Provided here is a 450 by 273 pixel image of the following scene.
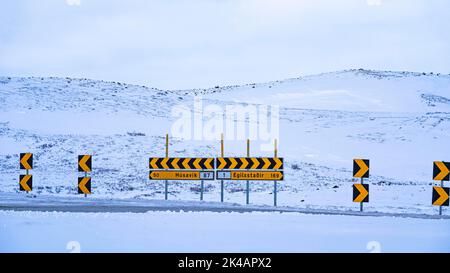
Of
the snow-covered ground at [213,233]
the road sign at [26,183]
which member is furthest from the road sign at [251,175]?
the snow-covered ground at [213,233]

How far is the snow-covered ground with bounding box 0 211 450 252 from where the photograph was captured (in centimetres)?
990

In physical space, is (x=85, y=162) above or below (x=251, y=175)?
above

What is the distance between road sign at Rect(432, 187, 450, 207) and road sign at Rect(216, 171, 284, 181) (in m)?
4.56

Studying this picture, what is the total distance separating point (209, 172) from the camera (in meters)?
22.0

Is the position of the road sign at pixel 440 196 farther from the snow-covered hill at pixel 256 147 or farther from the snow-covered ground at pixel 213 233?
the snow-covered ground at pixel 213 233

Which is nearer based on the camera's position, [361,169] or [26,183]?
[361,169]

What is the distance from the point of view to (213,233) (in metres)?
11.6

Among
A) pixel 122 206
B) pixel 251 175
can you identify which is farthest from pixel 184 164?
pixel 122 206

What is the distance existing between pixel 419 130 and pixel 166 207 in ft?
132

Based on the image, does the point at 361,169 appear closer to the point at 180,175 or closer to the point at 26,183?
the point at 180,175

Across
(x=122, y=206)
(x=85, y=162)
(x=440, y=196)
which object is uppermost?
(x=85, y=162)

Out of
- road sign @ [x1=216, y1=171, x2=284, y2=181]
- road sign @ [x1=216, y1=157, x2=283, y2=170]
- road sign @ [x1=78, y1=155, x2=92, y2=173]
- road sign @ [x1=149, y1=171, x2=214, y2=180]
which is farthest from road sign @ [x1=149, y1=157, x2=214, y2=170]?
road sign @ [x1=78, y1=155, x2=92, y2=173]

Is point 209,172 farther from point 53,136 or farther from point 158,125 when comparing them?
point 158,125

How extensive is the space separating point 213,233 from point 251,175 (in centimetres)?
1016
